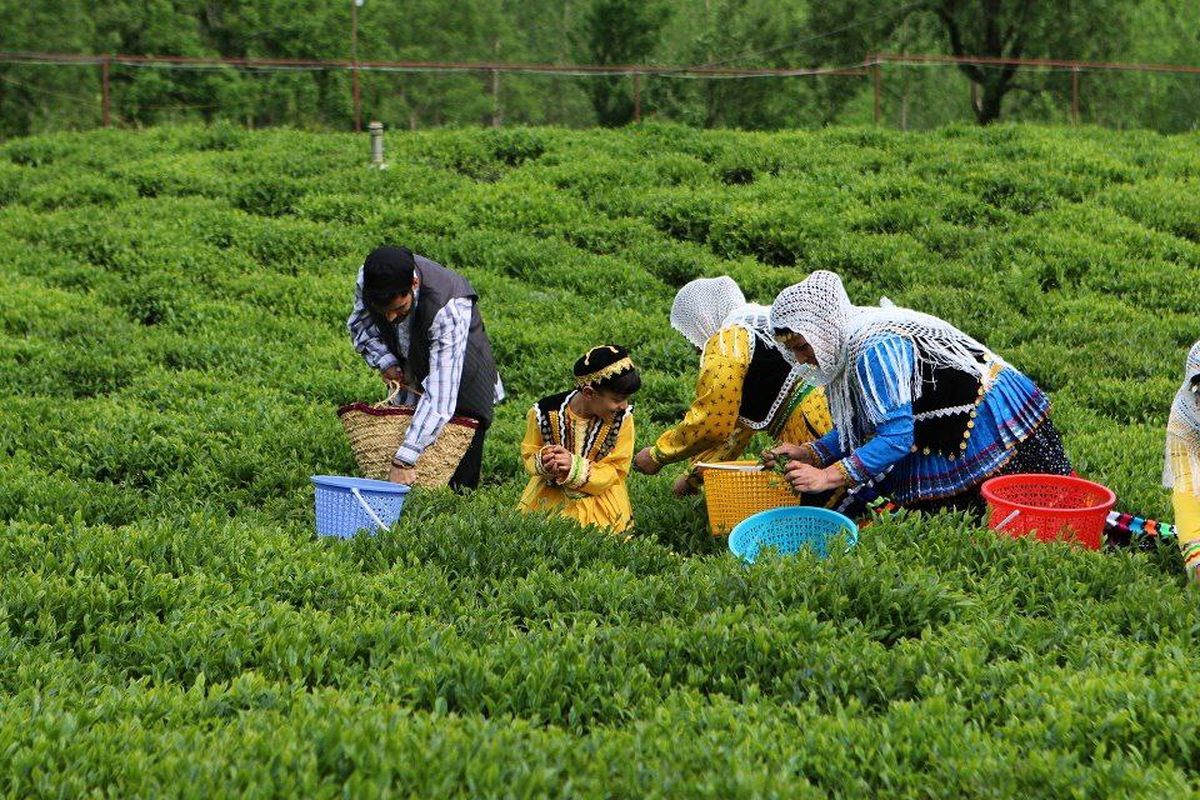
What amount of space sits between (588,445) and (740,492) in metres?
0.72

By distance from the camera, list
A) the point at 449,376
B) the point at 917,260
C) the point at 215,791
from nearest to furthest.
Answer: the point at 215,791, the point at 449,376, the point at 917,260

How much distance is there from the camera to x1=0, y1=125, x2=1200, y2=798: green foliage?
3367 millimetres

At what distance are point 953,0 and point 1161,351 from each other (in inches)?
932

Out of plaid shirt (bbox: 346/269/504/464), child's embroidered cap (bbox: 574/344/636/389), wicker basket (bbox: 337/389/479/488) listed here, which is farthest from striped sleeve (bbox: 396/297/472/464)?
child's embroidered cap (bbox: 574/344/636/389)

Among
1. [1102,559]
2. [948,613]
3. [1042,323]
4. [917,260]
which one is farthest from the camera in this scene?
[917,260]

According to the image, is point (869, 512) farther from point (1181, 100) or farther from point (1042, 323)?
point (1181, 100)

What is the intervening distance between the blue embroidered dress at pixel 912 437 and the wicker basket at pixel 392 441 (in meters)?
1.76

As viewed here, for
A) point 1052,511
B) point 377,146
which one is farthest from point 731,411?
point 377,146

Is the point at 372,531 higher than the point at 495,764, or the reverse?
the point at 495,764

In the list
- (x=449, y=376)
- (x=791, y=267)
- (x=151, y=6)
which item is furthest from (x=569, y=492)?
(x=151, y=6)

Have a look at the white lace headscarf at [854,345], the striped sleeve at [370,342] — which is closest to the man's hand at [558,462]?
the white lace headscarf at [854,345]

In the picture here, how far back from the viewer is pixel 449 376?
606 centimetres

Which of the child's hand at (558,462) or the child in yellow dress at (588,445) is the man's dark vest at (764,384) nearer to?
the child in yellow dress at (588,445)

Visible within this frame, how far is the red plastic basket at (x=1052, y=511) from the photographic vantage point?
5199 millimetres
